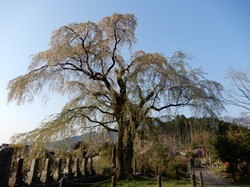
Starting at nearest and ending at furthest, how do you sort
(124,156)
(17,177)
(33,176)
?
(17,177)
(33,176)
(124,156)

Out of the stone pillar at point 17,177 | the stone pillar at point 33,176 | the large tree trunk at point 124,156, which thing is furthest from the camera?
the large tree trunk at point 124,156

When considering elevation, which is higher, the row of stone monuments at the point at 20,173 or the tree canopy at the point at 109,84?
the tree canopy at the point at 109,84

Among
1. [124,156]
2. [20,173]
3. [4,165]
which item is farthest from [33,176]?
[124,156]

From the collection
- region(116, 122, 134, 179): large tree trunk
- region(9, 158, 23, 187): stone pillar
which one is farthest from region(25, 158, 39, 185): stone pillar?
region(116, 122, 134, 179): large tree trunk

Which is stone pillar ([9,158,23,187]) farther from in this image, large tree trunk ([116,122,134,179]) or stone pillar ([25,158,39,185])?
large tree trunk ([116,122,134,179])

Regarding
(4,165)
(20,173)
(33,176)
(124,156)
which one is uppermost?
(124,156)

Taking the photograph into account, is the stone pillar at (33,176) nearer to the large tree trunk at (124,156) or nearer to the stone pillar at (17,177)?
the stone pillar at (17,177)

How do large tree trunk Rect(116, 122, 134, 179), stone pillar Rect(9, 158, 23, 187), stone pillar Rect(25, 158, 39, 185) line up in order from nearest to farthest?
stone pillar Rect(9, 158, 23, 187) < stone pillar Rect(25, 158, 39, 185) < large tree trunk Rect(116, 122, 134, 179)

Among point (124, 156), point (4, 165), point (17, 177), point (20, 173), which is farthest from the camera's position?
point (124, 156)

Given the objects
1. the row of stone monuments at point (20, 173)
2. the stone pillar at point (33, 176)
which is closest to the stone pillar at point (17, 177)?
the row of stone monuments at point (20, 173)

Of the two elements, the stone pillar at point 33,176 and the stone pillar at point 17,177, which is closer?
the stone pillar at point 17,177

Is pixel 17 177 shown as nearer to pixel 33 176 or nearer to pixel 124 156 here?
pixel 33 176

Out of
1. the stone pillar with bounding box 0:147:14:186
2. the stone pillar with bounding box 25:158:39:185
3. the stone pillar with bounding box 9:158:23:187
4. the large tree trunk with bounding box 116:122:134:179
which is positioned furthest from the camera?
the large tree trunk with bounding box 116:122:134:179

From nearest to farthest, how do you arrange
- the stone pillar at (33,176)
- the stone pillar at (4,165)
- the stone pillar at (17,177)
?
1. the stone pillar at (4,165)
2. the stone pillar at (17,177)
3. the stone pillar at (33,176)
